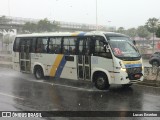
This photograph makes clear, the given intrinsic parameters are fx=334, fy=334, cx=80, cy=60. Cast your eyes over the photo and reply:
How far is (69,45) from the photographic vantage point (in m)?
16.7

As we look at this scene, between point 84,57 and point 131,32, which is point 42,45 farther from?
point 131,32

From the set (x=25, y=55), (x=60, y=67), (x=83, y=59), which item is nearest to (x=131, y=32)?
(x=25, y=55)

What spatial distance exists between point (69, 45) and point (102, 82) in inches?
119

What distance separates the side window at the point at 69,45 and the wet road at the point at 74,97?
1.68m

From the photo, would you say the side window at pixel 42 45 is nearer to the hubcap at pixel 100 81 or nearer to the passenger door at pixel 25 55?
the passenger door at pixel 25 55

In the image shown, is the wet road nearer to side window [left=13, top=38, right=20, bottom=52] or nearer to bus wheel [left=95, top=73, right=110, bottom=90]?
bus wheel [left=95, top=73, right=110, bottom=90]

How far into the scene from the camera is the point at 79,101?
1202cm

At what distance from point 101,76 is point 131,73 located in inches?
54.9

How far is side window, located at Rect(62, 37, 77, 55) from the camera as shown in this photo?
16391 millimetres

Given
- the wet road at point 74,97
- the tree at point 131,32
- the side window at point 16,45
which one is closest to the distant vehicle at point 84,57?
the side window at point 16,45

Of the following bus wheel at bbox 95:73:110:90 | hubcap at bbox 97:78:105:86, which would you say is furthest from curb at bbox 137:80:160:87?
hubcap at bbox 97:78:105:86

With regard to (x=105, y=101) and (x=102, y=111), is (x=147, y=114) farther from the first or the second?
(x=105, y=101)

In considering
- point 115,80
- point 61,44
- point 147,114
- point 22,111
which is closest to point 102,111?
point 147,114

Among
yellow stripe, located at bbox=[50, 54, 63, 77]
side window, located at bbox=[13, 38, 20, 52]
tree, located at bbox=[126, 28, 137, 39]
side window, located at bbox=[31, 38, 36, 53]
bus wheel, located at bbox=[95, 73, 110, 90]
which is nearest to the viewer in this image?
bus wheel, located at bbox=[95, 73, 110, 90]
